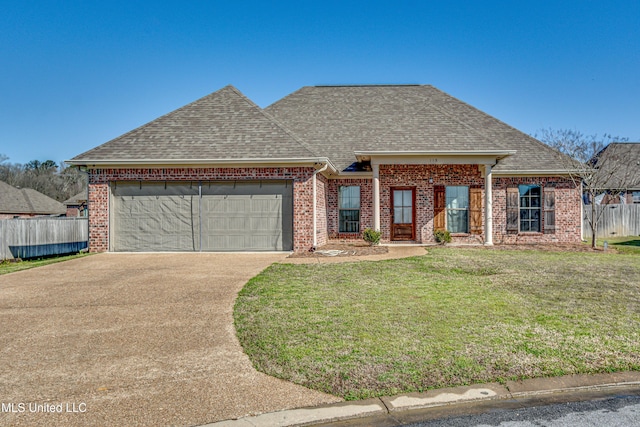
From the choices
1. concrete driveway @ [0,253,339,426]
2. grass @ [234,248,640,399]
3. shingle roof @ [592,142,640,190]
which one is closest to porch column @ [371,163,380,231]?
grass @ [234,248,640,399]

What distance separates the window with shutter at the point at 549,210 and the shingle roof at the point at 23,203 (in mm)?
40841

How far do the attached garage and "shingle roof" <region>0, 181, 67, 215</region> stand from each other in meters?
31.4

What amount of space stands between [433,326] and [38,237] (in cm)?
1467

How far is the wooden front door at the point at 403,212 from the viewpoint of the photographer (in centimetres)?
1625

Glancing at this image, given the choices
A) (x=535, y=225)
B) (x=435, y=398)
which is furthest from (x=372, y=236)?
(x=435, y=398)

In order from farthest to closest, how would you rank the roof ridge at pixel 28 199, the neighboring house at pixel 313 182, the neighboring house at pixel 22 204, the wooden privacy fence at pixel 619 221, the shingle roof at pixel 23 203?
the roof ridge at pixel 28 199
the shingle roof at pixel 23 203
the neighboring house at pixel 22 204
the wooden privacy fence at pixel 619 221
the neighboring house at pixel 313 182

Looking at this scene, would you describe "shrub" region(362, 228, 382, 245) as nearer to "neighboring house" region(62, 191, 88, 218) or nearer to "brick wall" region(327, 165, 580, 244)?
"brick wall" region(327, 165, 580, 244)

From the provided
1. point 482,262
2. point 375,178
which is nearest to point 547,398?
point 482,262

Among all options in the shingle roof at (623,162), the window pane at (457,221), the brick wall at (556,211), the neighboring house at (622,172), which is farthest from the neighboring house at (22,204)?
the shingle roof at (623,162)

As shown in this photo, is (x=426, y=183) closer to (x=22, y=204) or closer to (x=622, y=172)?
(x=622, y=172)

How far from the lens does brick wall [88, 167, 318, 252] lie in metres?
13.7

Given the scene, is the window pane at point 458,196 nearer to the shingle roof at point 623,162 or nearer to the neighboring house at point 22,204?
the shingle roof at point 623,162

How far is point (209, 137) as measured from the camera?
47.6 feet

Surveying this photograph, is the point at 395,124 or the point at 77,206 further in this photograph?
the point at 77,206
